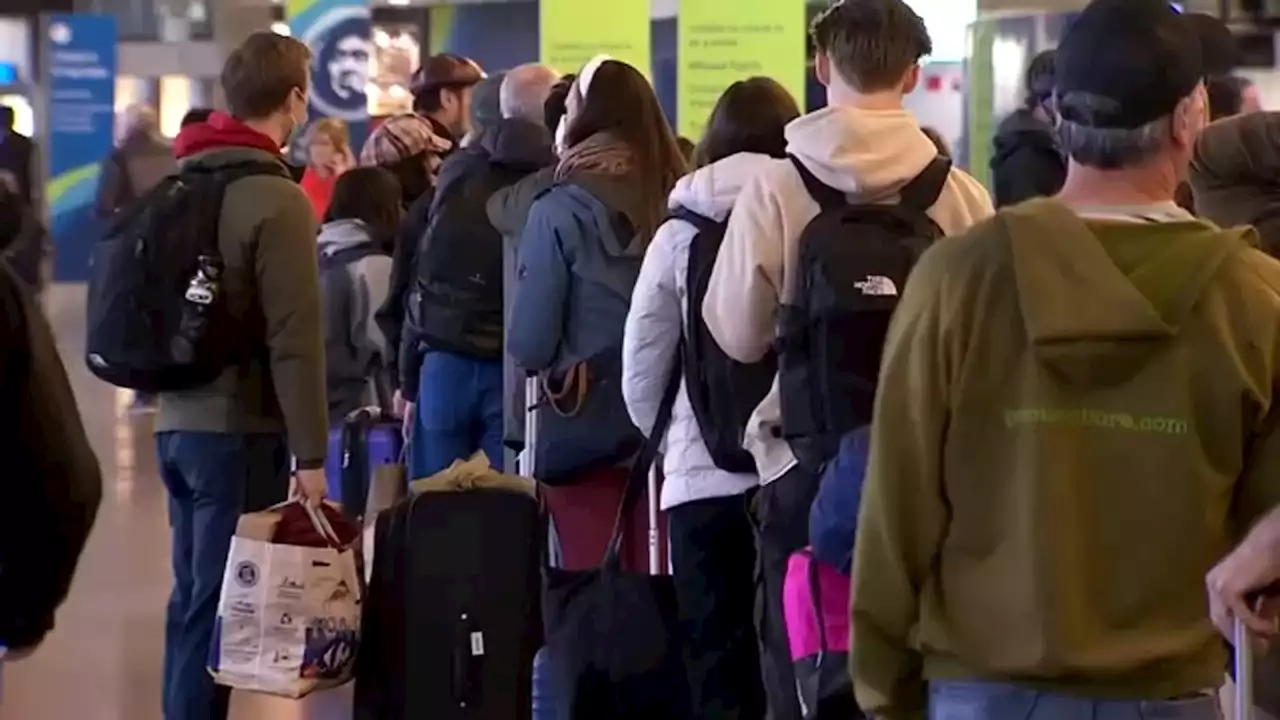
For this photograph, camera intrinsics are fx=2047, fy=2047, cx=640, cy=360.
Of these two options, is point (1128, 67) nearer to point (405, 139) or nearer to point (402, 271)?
point (402, 271)

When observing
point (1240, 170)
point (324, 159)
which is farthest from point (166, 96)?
point (1240, 170)

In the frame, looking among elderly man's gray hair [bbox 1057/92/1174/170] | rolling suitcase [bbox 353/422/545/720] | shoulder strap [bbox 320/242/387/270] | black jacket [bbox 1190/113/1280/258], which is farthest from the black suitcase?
shoulder strap [bbox 320/242/387/270]

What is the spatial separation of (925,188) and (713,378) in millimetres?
591

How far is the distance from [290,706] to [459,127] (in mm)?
2179

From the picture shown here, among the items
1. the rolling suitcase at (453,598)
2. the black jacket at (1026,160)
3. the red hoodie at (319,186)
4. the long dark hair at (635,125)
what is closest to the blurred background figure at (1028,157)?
the black jacket at (1026,160)

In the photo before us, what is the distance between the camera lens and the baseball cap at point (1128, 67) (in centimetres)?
214

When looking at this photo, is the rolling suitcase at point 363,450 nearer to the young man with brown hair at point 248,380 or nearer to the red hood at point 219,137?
the young man with brown hair at point 248,380

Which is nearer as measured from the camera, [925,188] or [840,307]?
[840,307]

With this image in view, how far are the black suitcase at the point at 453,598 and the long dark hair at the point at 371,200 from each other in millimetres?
2725

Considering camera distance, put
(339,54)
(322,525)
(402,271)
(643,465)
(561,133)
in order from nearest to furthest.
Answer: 1. (322,525)
2. (643,465)
3. (561,133)
4. (402,271)
5. (339,54)

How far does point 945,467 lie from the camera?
2.19 metres

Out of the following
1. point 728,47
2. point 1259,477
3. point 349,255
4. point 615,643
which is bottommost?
point 615,643

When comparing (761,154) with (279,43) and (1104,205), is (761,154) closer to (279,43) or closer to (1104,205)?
(279,43)

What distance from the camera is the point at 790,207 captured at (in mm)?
3416
